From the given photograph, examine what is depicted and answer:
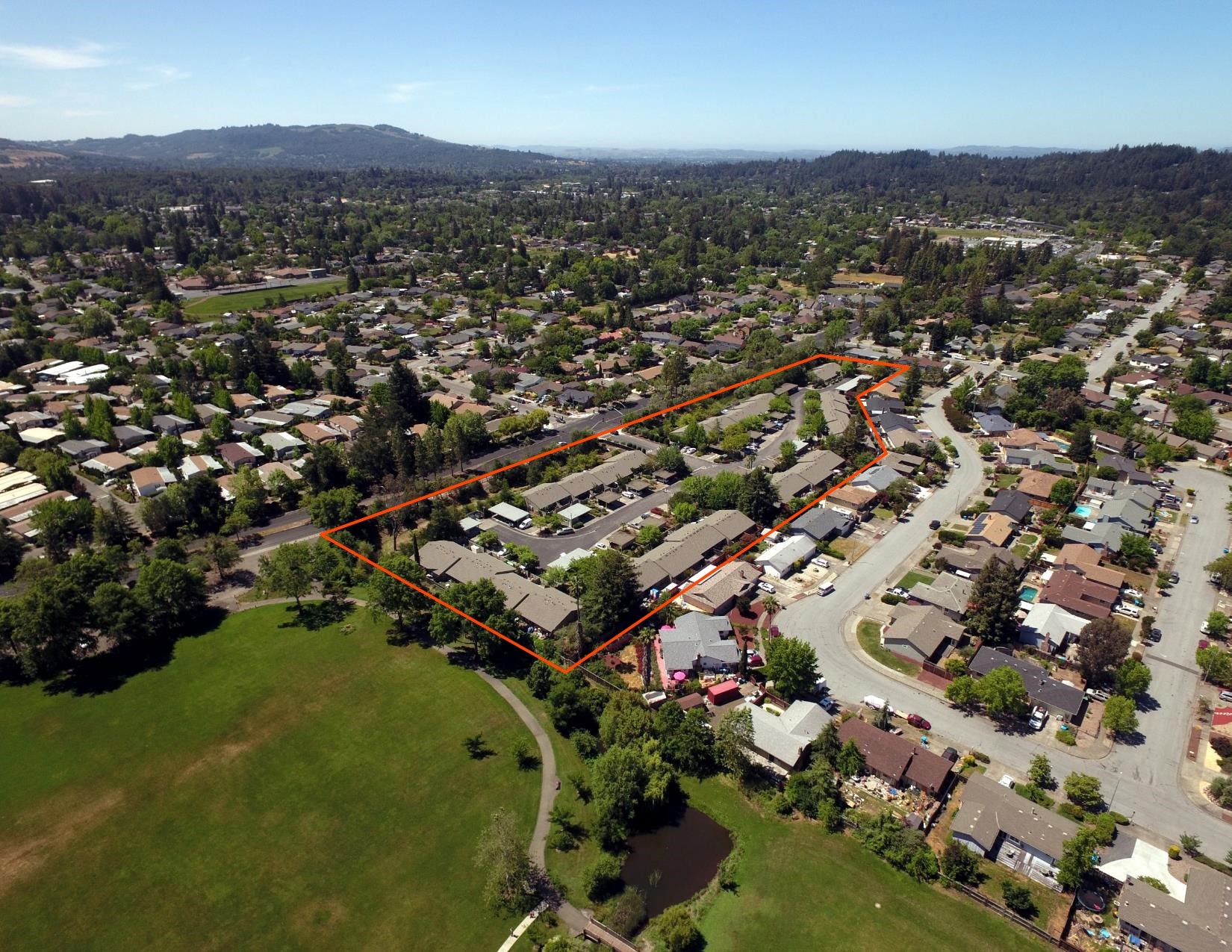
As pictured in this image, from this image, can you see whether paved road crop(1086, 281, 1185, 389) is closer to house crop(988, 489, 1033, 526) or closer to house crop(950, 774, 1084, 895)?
house crop(988, 489, 1033, 526)

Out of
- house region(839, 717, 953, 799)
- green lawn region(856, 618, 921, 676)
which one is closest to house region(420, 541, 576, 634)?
house region(839, 717, 953, 799)

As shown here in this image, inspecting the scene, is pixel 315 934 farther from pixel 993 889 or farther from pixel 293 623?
pixel 993 889

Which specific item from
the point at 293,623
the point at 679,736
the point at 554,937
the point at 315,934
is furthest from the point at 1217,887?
the point at 293,623

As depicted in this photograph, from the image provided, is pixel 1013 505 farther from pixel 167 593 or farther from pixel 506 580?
pixel 167 593

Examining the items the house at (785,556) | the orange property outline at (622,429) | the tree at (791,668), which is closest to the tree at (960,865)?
the tree at (791,668)

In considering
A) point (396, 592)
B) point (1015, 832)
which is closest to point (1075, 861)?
point (1015, 832)

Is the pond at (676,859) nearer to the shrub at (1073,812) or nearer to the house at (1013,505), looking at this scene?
the shrub at (1073,812)
